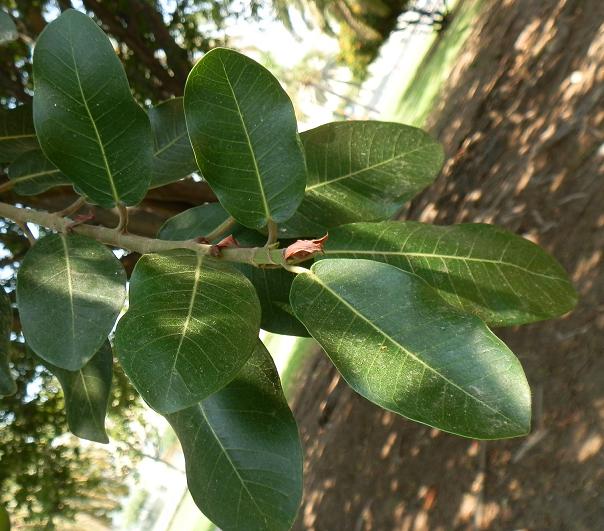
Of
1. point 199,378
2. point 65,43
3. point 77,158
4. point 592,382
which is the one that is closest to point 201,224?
point 77,158

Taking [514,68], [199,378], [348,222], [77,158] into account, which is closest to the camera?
[199,378]

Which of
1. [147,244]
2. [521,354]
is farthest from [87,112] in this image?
[521,354]

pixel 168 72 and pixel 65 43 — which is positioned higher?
pixel 65 43

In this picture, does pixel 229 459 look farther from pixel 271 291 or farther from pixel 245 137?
pixel 245 137

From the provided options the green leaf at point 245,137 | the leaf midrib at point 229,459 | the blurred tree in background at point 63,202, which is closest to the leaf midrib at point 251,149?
the green leaf at point 245,137

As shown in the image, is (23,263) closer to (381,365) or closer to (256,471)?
(256,471)

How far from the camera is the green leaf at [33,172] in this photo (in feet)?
5.39

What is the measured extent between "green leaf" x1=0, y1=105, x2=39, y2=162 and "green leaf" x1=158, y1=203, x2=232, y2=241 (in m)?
0.41

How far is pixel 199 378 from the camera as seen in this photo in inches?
36.5

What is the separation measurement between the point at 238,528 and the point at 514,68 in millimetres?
5215

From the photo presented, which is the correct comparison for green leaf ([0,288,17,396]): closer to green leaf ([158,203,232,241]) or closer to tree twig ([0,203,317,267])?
tree twig ([0,203,317,267])

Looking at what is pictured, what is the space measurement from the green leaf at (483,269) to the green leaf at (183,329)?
274 mm

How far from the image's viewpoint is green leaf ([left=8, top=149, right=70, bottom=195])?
1.64 meters

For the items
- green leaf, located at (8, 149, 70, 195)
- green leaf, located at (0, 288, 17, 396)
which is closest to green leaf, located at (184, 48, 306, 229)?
green leaf, located at (0, 288, 17, 396)
